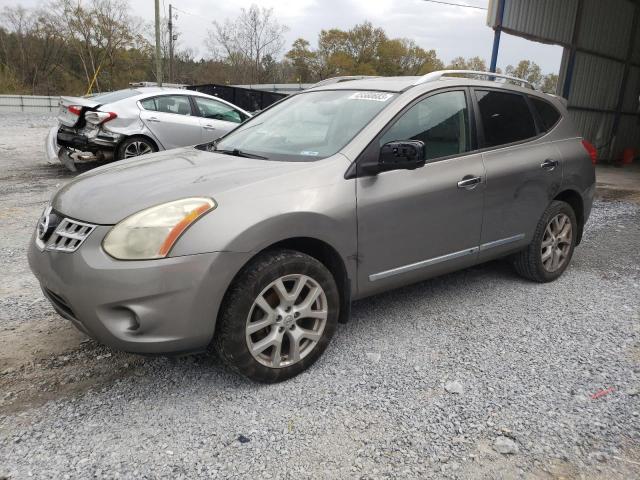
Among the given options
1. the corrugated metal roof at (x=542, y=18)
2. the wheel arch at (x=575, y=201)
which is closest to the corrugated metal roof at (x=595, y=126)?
the corrugated metal roof at (x=542, y=18)

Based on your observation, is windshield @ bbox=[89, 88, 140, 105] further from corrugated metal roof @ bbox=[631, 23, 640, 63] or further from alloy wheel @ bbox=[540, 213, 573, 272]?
corrugated metal roof @ bbox=[631, 23, 640, 63]

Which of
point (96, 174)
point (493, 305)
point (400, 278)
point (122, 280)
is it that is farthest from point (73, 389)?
point (493, 305)

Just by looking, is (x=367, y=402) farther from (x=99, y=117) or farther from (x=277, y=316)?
(x=99, y=117)

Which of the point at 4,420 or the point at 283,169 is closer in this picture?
the point at 4,420

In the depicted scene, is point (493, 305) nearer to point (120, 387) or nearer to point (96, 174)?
point (120, 387)

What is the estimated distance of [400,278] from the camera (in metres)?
3.30

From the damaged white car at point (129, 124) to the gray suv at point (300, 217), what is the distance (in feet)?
16.9

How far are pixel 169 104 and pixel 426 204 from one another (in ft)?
22.8

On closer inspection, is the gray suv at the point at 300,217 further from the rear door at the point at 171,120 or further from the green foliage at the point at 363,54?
the green foliage at the point at 363,54

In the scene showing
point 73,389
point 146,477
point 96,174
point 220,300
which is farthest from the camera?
point 96,174

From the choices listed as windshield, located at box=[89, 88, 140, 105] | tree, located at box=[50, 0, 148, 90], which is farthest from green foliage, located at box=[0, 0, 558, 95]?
windshield, located at box=[89, 88, 140, 105]

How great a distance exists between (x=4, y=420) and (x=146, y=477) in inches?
34.2

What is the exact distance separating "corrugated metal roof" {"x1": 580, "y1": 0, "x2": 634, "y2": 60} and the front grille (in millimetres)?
15478

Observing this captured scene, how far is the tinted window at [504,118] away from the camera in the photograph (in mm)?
3811
